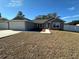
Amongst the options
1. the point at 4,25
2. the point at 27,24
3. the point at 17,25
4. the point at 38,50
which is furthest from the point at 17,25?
the point at 38,50

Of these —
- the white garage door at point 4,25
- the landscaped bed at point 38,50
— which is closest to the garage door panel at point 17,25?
the white garage door at point 4,25

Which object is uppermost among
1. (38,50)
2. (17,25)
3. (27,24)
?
(27,24)

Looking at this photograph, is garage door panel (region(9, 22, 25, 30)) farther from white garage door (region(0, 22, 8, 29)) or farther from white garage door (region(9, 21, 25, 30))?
white garage door (region(0, 22, 8, 29))

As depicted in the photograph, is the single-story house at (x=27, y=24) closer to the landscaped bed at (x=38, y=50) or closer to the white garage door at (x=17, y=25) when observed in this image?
the white garage door at (x=17, y=25)

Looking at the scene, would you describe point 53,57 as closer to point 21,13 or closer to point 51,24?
point 51,24

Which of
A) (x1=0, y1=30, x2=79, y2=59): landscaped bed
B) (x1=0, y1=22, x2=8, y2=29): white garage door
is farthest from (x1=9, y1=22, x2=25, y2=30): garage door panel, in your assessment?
(x1=0, y1=30, x2=79, y2=59): landscaped bed

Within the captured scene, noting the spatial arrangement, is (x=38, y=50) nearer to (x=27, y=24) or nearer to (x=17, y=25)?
(x=17, y=25)

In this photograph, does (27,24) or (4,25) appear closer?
(27,24)

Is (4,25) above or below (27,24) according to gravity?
below

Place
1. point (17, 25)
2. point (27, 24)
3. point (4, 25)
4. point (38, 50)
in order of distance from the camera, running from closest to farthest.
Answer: point (38, 50) < point (17, 25) < point (27, 24) < point (4, 25)

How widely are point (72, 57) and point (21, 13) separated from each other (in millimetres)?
59511

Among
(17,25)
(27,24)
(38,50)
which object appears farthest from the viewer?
(27,24)

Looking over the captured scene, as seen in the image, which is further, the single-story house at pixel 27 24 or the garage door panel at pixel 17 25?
the single-story house at pixel 27 24

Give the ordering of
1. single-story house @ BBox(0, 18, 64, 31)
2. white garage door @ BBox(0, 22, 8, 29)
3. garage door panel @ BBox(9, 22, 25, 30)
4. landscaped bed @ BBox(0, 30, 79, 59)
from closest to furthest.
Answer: landscaped bed @ BBox(0, 30, 79, 59) < garage door panel @ BBox(9, 22, 25, 30) < single-story house @ BBox(0, 18, 64, 31) < white garage door @ BBox(0, 22, 8, 29)
